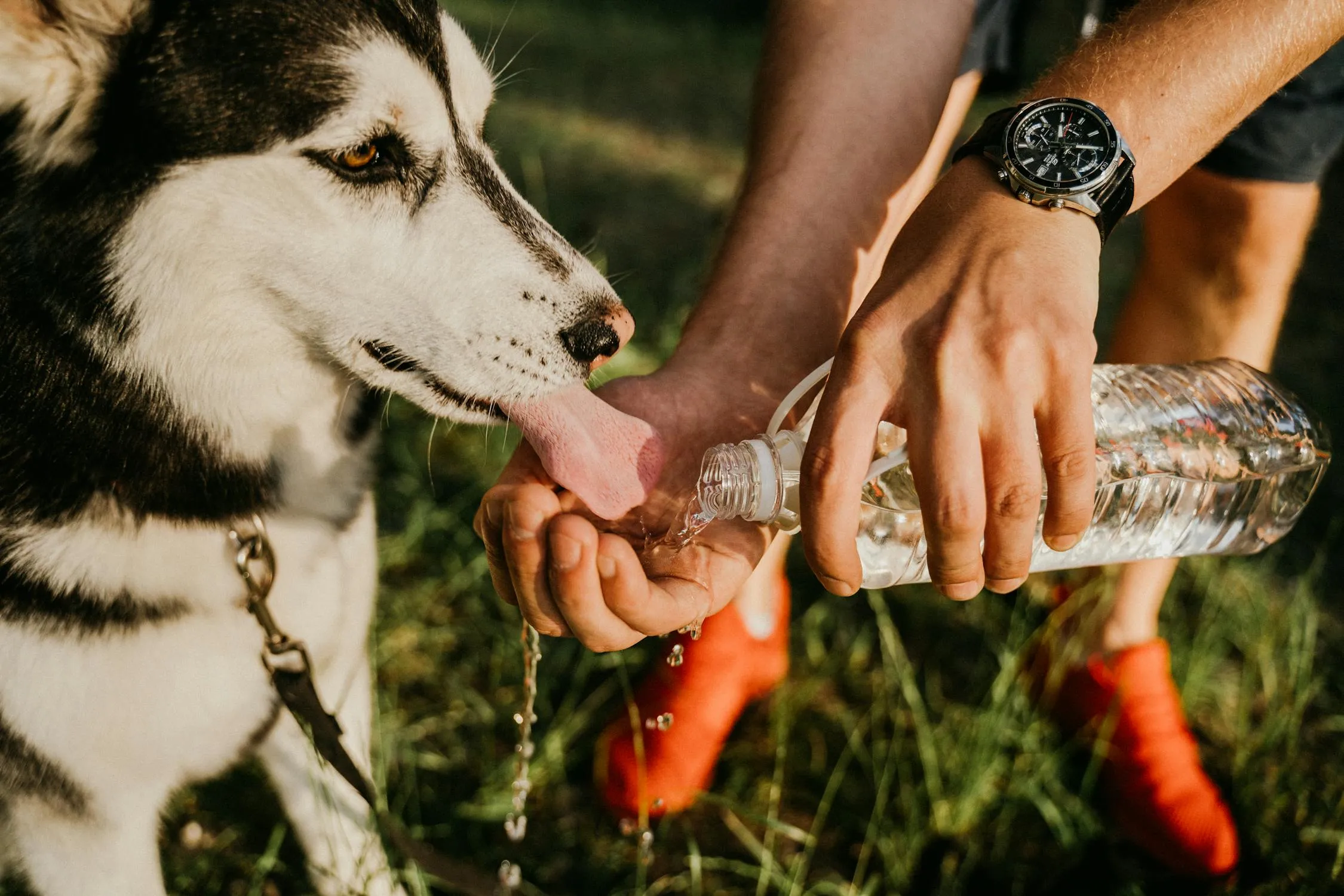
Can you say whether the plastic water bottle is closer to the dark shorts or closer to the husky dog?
the dark shorts

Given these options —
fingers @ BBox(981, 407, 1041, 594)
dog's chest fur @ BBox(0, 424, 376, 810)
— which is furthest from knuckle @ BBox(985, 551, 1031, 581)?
dog's chest fur @ BBox(0, 424, 376, 810)

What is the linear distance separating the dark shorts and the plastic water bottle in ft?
1.25

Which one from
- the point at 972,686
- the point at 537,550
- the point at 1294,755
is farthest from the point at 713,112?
the point at 537,550

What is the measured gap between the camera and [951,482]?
0.95 meters

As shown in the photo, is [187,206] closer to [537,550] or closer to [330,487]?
[330,487]

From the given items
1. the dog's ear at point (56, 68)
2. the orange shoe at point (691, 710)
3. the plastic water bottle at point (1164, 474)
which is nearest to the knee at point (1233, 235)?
the plastic water bottle at point (1164, 474)

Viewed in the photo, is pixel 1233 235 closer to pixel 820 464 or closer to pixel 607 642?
pixel 820 464

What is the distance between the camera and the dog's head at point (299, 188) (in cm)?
126

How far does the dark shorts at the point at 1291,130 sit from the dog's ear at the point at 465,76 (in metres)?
0.91

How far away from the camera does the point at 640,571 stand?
1.16 m

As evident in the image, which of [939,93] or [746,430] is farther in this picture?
[939,93]

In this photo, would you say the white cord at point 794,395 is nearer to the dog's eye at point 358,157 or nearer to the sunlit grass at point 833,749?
the dog's eye at point 358,157

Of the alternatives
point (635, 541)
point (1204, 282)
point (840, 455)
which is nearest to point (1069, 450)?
point (840, 455)

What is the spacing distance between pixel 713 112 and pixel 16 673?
5.23m
